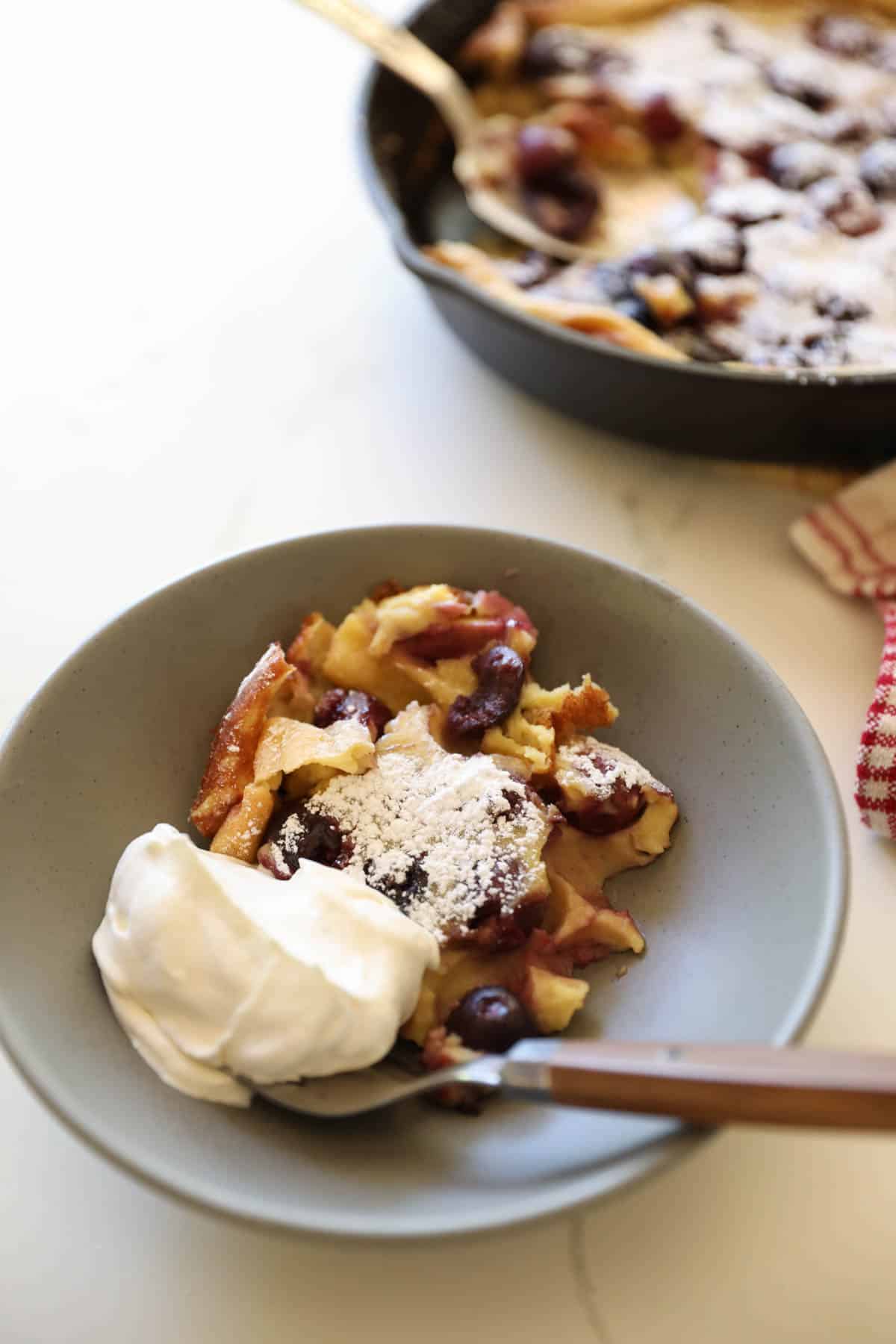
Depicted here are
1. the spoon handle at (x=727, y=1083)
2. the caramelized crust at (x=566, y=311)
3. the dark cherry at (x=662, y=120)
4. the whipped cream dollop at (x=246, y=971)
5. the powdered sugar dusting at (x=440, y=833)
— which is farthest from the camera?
the dark cherry at (x=662, y=120)

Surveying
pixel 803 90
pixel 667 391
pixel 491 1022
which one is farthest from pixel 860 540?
pixel 803 90

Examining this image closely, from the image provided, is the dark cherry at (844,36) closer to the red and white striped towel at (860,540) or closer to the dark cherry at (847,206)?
the dark cherry at (847,206)

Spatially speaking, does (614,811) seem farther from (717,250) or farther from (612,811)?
(717,250)

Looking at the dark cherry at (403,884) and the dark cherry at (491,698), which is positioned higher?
the dark cherry at (491,698)

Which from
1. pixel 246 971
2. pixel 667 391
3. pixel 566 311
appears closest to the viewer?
pixel 246 971

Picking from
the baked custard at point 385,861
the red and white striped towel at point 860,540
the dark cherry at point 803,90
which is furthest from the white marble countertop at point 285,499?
the dark cherry at point 803,90

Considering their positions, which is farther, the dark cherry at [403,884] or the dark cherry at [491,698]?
the dark cherry at [491,698]

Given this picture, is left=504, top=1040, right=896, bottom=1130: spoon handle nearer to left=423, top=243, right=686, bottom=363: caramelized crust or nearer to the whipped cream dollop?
the whipped cream dollop

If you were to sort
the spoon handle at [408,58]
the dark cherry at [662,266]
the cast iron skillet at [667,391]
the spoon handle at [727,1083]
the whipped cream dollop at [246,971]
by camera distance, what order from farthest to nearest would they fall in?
the spoon handle at [408,58] < the dark cherry at [662,266] < the cast iron skillet at [667,391] < the whipped cream dollop at [246,971] < the spoon handle at [727,1083]
